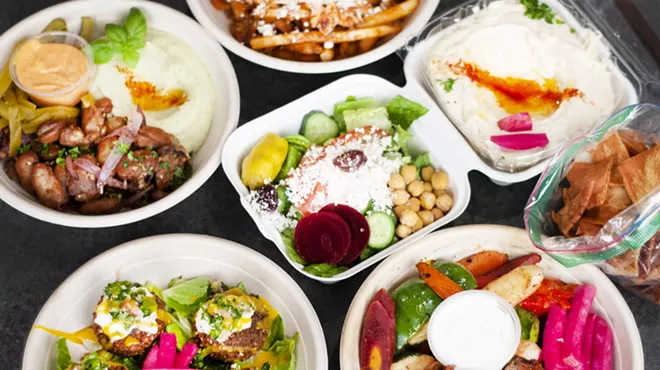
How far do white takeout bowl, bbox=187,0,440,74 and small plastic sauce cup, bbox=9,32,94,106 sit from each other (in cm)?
45

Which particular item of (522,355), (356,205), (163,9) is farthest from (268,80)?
(522,355)

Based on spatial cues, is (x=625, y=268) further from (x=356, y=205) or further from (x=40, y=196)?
(x=40, y=196)

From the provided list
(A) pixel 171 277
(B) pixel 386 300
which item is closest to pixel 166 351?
(A) pixel 171 277

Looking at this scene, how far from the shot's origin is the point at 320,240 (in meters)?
2.39

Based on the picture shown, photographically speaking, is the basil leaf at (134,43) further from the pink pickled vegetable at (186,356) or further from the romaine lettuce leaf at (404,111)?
the pink pickled vegetable at (186,356)

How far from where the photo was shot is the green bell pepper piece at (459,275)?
2339mm

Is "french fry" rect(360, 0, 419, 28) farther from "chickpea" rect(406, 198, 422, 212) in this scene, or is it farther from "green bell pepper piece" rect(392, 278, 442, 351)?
"green bell pepper piece" rect(392, 278, 442, 351)

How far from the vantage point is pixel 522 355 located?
7.52ft

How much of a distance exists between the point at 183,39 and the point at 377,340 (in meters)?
1.43

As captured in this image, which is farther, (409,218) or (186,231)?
(186,231)

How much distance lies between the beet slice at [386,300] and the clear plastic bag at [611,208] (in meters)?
0.53

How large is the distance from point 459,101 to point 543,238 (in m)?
0.61

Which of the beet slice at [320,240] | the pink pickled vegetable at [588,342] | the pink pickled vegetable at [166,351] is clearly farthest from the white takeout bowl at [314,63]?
the pink pickled vegetable at [588,342]

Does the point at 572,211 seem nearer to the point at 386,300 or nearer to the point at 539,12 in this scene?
the point at 386,300
